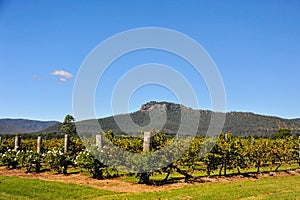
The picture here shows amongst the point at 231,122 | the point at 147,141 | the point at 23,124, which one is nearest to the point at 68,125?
the point at 231,122

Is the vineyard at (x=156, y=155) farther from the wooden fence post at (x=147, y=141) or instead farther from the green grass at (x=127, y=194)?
the green grass at (x=127, y=194)

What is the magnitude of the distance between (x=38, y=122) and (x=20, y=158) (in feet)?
373

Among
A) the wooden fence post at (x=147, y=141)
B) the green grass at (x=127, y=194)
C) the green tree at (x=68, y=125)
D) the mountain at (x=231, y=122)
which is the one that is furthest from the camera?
the green tree at (x=68, y=125)

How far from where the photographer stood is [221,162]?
15891 mm

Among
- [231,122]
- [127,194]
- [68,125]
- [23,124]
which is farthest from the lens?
[23,124]

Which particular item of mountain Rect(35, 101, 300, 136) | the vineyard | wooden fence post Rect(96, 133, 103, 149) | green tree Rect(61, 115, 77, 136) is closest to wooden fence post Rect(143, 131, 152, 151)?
the vineyard

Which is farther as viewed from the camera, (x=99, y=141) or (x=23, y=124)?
(x=23, y=124)

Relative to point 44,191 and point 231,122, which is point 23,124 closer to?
point 231,122

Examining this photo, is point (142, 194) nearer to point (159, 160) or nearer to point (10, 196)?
point (159, 160)

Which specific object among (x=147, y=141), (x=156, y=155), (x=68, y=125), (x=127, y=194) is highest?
(x=68, y=125)

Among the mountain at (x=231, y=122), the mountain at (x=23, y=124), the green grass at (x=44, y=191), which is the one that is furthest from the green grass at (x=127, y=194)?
the mountain at (x=23, y=124)

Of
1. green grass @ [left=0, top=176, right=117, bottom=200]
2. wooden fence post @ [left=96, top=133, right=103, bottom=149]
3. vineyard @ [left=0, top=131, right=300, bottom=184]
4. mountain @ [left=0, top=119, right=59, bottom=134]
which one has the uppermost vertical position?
mountain @ [left=0, top=119, right=59, bottom=134]

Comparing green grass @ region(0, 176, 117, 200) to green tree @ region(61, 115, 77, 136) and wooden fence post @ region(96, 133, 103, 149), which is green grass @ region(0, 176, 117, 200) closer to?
wooden fence post @ region(96, 133, 103, 149)

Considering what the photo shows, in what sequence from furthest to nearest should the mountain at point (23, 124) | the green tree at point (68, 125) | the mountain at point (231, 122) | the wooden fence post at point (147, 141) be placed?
1. the mountain at point (23, 124)
2. the green tree at point (68, 125)
3. the mountain at point (231, 122)
4. the wooden fence post at point (147, 141)
